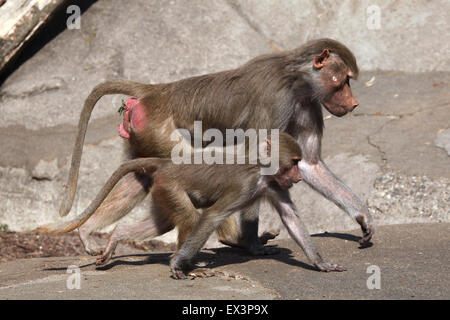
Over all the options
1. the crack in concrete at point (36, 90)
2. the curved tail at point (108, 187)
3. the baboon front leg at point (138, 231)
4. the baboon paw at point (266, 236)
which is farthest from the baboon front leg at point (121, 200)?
the crack in concrete at point (36, 90)

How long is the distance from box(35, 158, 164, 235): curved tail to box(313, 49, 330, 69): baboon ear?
4.59 feet

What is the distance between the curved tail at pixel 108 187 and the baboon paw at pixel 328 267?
4.62 feet

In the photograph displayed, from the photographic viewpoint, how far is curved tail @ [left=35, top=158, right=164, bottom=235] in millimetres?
4891

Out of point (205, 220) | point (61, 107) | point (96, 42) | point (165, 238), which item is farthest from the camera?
point (96, 42)

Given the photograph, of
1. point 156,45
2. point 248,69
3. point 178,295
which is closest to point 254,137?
point 248,69

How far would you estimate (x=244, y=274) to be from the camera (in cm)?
484

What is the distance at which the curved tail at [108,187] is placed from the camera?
489 centimetres

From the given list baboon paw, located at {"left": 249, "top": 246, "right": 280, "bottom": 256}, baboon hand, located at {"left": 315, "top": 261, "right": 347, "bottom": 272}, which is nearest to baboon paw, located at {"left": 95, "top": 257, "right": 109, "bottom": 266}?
baboon paw, located at {"left": 249, "top": 246, "right": 280, "bottom": 256}

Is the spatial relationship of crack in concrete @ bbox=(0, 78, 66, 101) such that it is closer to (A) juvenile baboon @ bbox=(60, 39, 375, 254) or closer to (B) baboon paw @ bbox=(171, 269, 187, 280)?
(A) juvenile baboon @ bbox=(60, 39, 375, 254)

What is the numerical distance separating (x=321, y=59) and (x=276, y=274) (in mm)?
1695

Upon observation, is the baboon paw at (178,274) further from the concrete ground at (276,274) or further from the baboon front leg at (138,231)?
the baboon front leg at (138,231)

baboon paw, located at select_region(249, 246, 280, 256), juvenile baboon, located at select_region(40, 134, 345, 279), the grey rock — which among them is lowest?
baboon paw, located at select_region(249, 246, 280, 256)

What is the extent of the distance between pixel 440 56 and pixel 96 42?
5.21 meters

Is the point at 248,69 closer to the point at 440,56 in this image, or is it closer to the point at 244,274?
the point at 244,274
